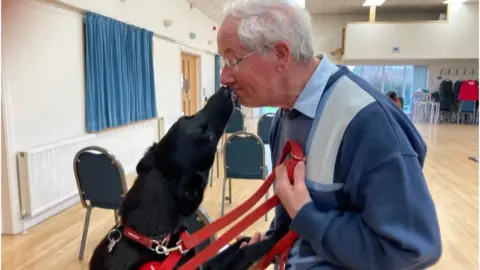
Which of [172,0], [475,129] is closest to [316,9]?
[475,129]

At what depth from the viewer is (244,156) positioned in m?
3.51

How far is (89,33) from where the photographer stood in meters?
4.34

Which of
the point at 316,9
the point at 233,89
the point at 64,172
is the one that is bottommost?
the point at 64,172

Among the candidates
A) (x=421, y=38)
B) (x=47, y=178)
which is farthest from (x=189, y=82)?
(x=421, y=38)

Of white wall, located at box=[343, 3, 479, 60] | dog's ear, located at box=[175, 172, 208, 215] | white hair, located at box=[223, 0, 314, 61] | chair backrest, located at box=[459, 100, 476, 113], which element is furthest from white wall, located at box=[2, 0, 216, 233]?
chair backrest, located at box=[459, 100, 476, 113]

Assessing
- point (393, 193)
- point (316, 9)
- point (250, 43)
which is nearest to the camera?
point (393, 193)

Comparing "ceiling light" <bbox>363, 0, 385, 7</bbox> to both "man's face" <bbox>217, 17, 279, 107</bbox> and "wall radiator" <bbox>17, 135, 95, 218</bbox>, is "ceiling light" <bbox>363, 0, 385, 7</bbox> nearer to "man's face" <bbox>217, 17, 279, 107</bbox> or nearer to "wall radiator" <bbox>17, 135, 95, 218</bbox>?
"wall radiator" <bbox>17, 135, 95, 218</bbox>

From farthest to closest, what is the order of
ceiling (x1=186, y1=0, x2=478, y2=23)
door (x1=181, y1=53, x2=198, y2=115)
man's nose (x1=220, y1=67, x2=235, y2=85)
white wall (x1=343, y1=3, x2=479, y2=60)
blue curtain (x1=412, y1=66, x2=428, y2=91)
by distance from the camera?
1. blue curtain (x1=412, y1=66, x2=428, y2=91)
2. white wall (x1=343, y1=3, x2=479, y2=60)
3. ceiling (x1=186, y1=0, x2=478, y2=23)
4. door (x1=181, y1=53, x2=198, y2=115)
5. man's nose (x1=220, y1=67, x2=235, y2=85)

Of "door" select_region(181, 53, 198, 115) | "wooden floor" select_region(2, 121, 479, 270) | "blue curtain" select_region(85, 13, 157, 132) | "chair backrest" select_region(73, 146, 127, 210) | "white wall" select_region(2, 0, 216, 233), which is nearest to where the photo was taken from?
"chair backrest" select_region(73, 146, 127, 210)

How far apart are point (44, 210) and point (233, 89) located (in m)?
3.31

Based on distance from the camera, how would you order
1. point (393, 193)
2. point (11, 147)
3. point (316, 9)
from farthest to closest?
1. point (316, 9)
2. point (11, 147)
3. point (393, 193)

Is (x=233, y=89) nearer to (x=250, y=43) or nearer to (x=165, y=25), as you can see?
(x=250, y=43)

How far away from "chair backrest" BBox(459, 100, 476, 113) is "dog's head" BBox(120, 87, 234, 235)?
41.5 feet

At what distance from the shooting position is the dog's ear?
1.07 meters
